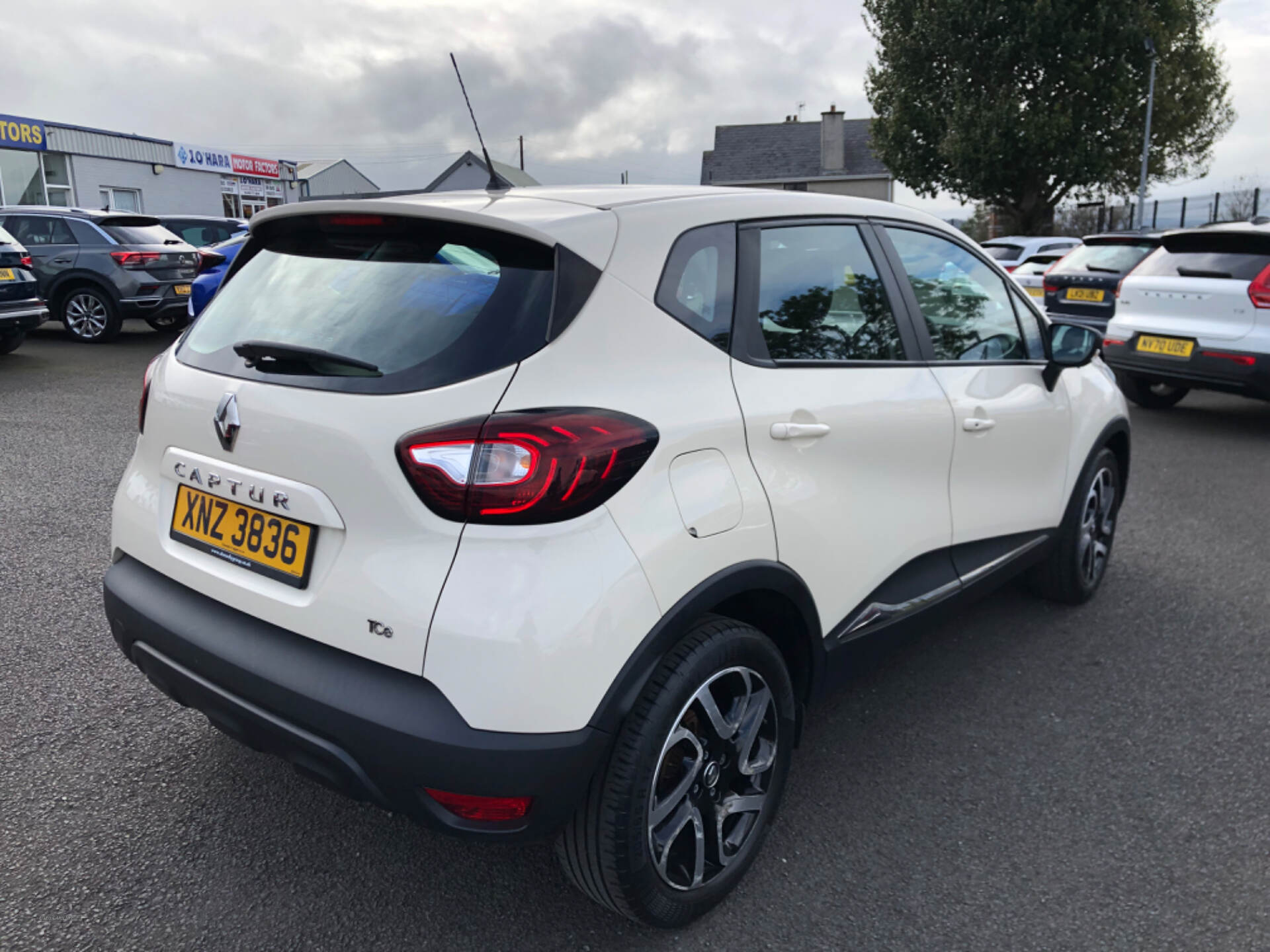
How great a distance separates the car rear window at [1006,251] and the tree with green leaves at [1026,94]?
14.1 meters

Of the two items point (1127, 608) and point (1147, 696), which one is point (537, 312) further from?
point (1127, 608)

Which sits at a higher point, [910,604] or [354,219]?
[354,219]

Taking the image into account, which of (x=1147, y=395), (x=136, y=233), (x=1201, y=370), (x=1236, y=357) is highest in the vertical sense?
(x=136, y=233)

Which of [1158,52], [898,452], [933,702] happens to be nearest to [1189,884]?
[933,702]

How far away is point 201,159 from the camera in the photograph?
112ft

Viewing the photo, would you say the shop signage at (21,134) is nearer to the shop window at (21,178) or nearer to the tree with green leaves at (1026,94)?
the shop window at (21,178)

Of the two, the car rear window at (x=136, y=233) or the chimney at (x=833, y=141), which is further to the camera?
the chimney at (x=833, y=141)

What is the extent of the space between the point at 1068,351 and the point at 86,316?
1290 centimetres

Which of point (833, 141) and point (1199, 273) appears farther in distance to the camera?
point (833, 141)

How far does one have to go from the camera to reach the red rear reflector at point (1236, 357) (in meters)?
7.34

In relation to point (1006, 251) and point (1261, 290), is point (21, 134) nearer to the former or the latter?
point (1006, 251)

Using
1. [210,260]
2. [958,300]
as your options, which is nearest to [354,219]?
[958,300]

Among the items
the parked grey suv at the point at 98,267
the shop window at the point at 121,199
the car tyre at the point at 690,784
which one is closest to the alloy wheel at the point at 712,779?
the car tyre at the point at 690,784

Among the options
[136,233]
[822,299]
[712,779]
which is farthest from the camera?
[136,233]
